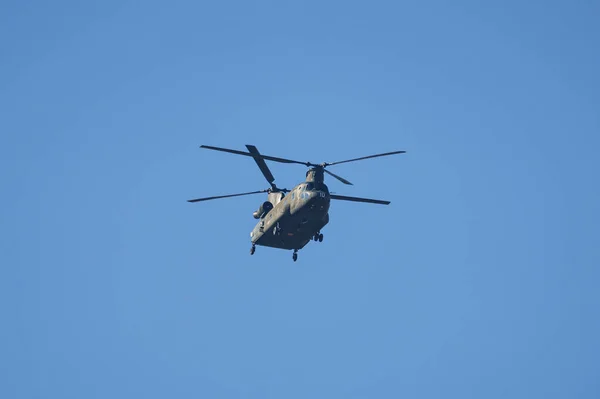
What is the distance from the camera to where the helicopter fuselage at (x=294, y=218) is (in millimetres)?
71312

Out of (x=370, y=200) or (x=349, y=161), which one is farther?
(x=370, y=200)

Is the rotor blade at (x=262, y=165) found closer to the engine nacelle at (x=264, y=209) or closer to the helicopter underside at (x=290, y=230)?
the engine nacelle at (x=264, y=209)

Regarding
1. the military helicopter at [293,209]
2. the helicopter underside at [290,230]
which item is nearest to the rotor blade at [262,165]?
the military helicopter at [293,209]

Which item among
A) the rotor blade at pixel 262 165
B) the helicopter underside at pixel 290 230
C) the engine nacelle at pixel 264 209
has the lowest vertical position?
the helicopter underside at pixel 290 230

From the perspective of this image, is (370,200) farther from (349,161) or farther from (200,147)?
(200,147)

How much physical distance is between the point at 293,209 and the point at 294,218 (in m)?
0.87

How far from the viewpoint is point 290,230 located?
75.2 meters

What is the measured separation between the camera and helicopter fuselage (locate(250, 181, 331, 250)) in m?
71.3

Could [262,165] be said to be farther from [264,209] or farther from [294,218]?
[294,218]

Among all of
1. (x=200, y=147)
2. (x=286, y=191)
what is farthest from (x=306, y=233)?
(x=200, y=147)

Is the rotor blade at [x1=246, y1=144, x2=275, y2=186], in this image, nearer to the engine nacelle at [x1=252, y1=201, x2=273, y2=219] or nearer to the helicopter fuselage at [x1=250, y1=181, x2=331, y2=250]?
the helicopter fuselage at [x1=250, y1=181, x2=331, y2=250]

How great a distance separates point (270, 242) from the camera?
3108 inches

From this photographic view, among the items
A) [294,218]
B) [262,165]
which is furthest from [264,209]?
[294,218]

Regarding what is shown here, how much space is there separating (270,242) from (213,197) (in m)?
6.07
